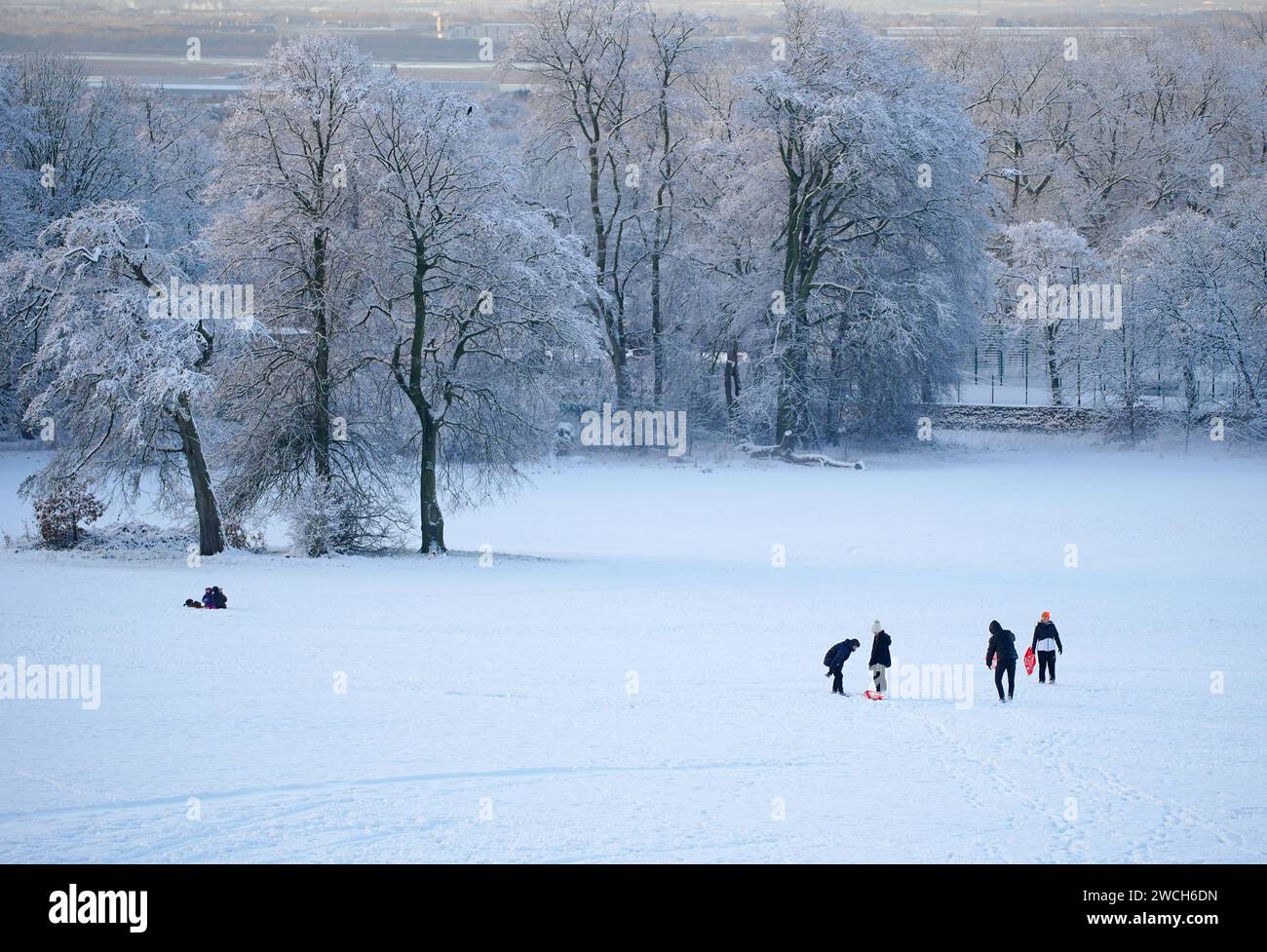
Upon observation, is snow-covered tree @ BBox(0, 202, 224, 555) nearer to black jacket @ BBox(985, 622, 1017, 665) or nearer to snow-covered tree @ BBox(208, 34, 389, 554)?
snow-covered tree @ BBox(208, 34, 389, 554)

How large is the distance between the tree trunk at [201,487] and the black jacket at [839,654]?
17688 millimetres

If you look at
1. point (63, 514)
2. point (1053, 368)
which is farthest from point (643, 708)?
point (1053, 368)

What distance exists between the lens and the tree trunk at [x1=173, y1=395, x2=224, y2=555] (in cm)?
3048

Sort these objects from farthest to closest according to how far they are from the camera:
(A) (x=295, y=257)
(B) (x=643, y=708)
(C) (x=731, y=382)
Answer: (C) (x=731, y=382), (A) (x=295, y=257), (B) (x=643, y=708)

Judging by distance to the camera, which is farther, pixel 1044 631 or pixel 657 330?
pixel 657 330

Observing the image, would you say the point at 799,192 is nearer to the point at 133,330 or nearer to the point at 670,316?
→ the point at 670,316

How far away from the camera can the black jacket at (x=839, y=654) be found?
17578 millimetres

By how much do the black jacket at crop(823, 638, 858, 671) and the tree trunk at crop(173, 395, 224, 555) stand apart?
58.0ft

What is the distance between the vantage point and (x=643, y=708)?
16781 millimetres

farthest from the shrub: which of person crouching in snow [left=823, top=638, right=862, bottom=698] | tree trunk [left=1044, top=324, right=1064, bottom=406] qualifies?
tree trunk [left=1044, top=324, right=1064, bottom=406]

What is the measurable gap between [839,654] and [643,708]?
109 inches

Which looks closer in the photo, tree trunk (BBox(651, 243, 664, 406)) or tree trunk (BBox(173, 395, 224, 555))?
tree trunk (BBox(173, 395, 224, 555))

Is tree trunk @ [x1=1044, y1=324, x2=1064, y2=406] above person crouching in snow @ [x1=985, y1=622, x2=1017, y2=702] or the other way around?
above

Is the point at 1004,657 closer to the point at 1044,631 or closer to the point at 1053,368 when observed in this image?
the point at 1044,631
